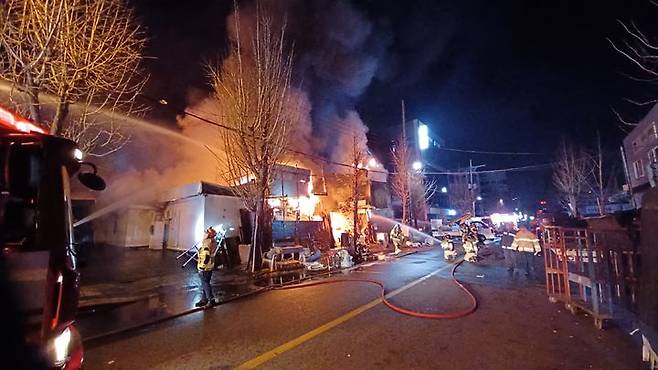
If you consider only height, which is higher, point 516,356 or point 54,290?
point 54,290

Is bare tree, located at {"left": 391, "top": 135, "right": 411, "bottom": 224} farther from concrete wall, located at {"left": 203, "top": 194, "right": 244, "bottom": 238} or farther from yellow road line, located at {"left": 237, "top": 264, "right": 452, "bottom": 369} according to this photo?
yellow road line, located at {"left": 237, "top": 264, "right": 452, "bottom": 369}

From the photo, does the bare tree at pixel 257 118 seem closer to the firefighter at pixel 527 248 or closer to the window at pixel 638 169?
the firefighter at pixel 527 248

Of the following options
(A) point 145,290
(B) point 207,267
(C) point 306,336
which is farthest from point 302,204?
(C) point 306,336

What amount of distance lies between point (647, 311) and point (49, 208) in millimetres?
5195

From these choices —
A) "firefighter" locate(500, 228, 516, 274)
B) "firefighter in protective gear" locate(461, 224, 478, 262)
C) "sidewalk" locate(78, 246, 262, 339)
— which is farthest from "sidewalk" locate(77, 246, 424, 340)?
"firefighter" locate(500, 228, 516, 274)

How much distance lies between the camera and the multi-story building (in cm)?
1802

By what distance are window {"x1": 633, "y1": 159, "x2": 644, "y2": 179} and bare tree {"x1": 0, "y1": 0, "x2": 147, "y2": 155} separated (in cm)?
2874

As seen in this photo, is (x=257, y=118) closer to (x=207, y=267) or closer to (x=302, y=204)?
(x=207, y=267)

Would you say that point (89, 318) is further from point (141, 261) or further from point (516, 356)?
point (141, 261)

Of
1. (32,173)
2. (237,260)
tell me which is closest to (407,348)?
(32,173)

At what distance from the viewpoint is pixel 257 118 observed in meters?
13.1

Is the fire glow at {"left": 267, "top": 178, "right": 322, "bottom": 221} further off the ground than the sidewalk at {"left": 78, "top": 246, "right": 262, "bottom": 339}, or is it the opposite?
the fire glow at {"left": 267, "top": 178, "right": 322, "bottom": 221}

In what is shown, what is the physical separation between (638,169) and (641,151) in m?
2.23

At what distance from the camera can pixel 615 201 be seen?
33.6 m
